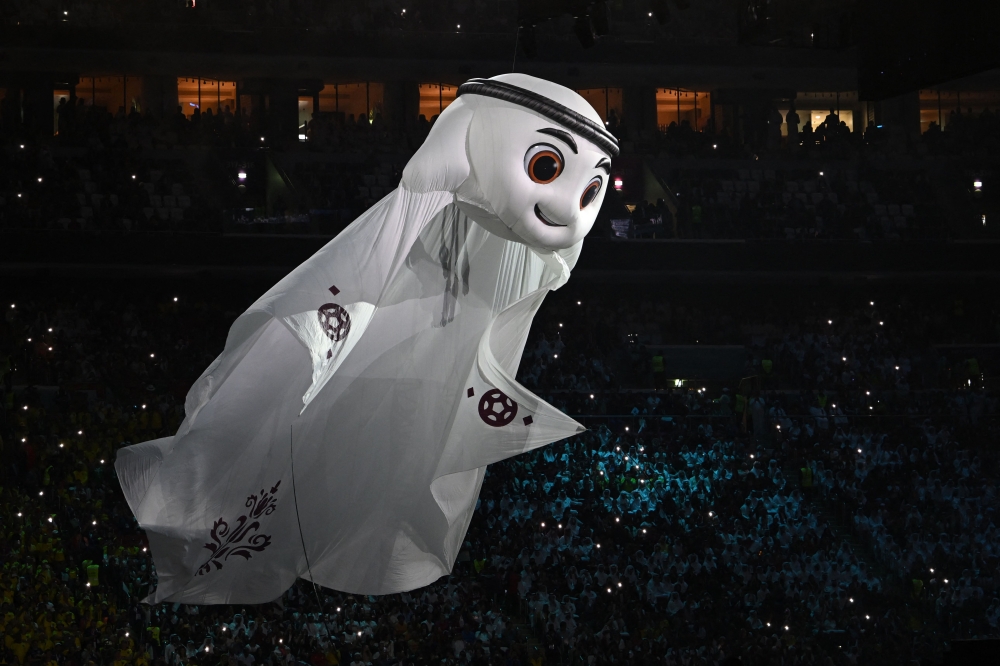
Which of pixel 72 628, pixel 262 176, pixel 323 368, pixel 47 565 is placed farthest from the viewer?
pixel 262 176

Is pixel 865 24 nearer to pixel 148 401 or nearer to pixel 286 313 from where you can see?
pixel 286 313

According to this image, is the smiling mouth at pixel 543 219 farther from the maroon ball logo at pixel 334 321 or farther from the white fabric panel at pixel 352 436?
the maroon ball logo at pixel 334 321

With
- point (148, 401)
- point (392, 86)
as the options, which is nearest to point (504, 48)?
point (392, 86)

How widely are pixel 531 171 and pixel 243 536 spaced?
2428mm

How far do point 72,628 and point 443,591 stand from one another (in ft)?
14.4

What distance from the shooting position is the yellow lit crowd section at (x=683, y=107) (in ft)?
97.0

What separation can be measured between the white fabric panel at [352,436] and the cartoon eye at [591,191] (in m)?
0.10

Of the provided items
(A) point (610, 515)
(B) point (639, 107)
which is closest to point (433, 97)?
(B) point (639, 107)

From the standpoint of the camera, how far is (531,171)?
19.3 feet

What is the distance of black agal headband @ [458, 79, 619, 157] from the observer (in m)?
5.90

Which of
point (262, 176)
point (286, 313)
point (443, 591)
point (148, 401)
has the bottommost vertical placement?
point (443, 591)

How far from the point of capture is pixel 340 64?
26516mm

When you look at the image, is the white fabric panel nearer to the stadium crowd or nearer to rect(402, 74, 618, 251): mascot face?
rect(402, 74, 618, 251): mascot face

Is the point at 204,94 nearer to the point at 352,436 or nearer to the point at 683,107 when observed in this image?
the point at 683,107
